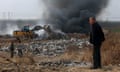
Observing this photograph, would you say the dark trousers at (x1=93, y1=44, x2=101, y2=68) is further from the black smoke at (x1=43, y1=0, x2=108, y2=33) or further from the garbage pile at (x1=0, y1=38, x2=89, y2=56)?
the black smoke at (x1=43, y1=0, x2=108, y2=33)

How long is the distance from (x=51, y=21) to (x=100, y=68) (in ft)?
198

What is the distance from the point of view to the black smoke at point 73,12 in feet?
229

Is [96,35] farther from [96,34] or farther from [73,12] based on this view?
[73,12]

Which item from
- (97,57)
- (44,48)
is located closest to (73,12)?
(44,48)

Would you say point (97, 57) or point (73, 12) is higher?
point (73, 12)

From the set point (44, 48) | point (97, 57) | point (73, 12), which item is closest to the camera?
point (97, 57)

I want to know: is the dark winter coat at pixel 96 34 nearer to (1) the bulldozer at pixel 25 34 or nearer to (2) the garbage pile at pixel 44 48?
(2) the garbage pile at pixel 44 48

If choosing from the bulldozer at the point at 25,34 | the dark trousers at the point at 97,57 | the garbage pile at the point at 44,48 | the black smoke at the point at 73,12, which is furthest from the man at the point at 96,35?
the black smoke at the point at 73,12

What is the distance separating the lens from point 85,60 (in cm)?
1712

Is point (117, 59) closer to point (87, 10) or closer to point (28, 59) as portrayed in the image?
point (28, 59)

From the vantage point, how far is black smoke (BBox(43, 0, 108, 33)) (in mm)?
69875

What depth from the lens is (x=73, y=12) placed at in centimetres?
7131

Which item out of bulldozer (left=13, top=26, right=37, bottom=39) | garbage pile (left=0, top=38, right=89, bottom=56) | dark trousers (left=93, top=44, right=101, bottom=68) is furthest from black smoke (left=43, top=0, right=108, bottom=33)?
dark trousers (left=93, top=44, right=101, bottom=68)

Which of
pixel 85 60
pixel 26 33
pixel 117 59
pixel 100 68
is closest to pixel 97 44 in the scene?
pixel 100 68
